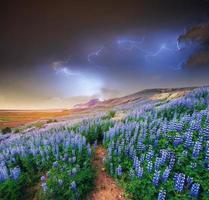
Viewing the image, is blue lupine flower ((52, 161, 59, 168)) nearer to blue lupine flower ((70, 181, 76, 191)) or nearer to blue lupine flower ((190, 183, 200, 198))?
blue lupine flower ((70, 181, 76, 191))

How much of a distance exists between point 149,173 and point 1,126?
15394 mm

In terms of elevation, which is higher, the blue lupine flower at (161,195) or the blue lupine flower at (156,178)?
the blue lupine flower at (156,178)

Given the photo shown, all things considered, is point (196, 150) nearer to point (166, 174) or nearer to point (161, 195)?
point (166, 174)

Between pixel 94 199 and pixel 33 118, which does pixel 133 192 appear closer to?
pixel 94 199

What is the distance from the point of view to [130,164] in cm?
578

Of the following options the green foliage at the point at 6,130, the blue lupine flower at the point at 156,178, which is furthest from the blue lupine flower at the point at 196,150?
the green foliage at the point at 6,130

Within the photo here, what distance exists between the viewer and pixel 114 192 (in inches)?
224

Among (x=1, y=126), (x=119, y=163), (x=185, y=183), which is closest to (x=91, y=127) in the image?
(x=119, y=163)

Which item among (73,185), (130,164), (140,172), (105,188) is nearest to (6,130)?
(105,188)

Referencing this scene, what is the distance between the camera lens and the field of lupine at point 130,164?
4875 mm

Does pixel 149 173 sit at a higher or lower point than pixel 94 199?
higher

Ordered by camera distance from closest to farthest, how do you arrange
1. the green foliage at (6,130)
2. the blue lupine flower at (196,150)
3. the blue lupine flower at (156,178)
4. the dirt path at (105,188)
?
the blue lupine flower at (156,178), the blue lupine flower at (196,150), the dirt path at (105,188), the green foliage at (6,130)

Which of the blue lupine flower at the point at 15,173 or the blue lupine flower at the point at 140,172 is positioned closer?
the blue lupine flower at the point at 140,172

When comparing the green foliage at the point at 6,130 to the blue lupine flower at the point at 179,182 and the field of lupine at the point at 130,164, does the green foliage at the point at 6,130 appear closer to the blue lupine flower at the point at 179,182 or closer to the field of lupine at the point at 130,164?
the field of lupine at the point at 130,164
